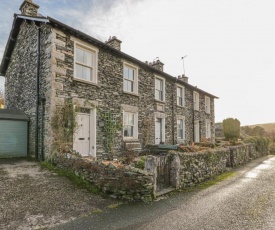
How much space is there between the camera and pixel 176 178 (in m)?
7.32

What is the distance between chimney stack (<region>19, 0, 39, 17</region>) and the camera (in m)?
11.0

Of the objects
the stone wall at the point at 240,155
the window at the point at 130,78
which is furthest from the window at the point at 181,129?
the window at the point at 130,78

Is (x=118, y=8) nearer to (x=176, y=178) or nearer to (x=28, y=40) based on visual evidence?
(x=28, y=40)

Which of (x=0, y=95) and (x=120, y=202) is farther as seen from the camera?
(x=0, y=95)

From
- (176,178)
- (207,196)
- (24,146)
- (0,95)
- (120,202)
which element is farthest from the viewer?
(0,95)

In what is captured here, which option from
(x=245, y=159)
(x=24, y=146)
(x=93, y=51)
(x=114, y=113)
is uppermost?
(x=93, y=51)

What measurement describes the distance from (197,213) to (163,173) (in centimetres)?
227

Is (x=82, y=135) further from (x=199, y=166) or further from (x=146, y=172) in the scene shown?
(x=199, y=166)

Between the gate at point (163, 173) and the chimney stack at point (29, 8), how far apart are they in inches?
396

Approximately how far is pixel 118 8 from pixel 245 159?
43.2ft

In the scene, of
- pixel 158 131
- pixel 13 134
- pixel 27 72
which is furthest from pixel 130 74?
pixel 13 134

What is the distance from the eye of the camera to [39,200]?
5375 millimetres

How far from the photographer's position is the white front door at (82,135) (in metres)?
9.78

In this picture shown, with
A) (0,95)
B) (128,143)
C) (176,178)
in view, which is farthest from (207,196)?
(0,95)
